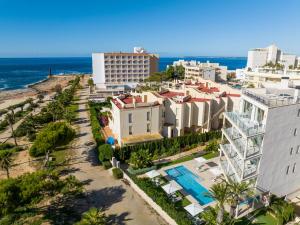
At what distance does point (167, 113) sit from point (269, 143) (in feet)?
75.6

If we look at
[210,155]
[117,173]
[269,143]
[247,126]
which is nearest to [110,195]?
[117,173]

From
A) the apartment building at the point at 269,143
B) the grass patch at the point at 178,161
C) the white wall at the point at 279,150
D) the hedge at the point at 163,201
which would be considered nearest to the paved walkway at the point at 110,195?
the hedge at the point at 163,201

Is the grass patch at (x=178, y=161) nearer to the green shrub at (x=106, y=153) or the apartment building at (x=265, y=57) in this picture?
the green shrub at (x=106, y=153)

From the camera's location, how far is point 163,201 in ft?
74.8

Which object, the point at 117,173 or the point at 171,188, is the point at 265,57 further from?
the point at 117,173

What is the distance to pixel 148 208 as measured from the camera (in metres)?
24.0

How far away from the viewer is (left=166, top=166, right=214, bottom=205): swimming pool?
84.5 feet

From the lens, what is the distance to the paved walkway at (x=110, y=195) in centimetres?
2253

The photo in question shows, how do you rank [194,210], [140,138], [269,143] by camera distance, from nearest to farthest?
1. [269,143]
2. [194,210]
3. [140,138]

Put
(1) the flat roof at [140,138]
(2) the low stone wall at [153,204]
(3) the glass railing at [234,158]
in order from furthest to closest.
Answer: (1) the flat roof at [140,138] → (3) the glass railing at [234,158] → (2) the low stone wall at [153,204]

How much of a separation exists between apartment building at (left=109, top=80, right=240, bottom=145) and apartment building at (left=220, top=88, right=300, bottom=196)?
16539 mm

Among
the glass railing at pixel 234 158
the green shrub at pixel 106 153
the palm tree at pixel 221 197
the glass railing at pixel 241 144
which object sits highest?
the glass railing at pixel 241 144

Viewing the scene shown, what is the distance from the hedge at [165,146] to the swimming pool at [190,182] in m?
4.60

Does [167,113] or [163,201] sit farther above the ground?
[167,113]
